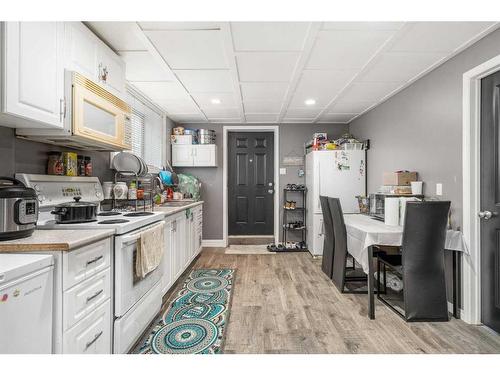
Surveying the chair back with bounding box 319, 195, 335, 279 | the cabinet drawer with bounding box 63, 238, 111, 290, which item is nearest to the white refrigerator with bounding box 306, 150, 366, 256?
the chair back with bounding box 319, 195, 335, 279

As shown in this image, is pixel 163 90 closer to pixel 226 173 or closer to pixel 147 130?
pixel 147 130

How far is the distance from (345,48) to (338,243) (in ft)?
6.41

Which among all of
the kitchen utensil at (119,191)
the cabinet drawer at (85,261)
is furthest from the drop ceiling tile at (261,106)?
the cabinet drawer at (85,261)

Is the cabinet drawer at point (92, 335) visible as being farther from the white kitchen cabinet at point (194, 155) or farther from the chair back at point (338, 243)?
the white kitchen cabinet at point (194, 155)

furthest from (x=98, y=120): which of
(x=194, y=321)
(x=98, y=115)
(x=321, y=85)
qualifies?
(x=321, y=85)

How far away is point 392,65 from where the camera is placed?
2580 mm

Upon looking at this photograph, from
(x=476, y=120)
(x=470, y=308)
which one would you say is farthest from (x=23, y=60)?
(x=470, y=308)

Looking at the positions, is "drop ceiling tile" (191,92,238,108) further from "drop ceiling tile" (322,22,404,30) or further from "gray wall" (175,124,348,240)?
"drop ceiling tile" (322,22,404,30)

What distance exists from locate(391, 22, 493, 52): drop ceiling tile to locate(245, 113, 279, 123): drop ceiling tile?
2.37 m

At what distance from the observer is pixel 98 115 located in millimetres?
2000

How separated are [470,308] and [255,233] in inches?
141

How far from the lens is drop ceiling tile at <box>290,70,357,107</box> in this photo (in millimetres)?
2771

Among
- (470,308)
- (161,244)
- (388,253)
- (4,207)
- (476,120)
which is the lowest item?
(470,308)
